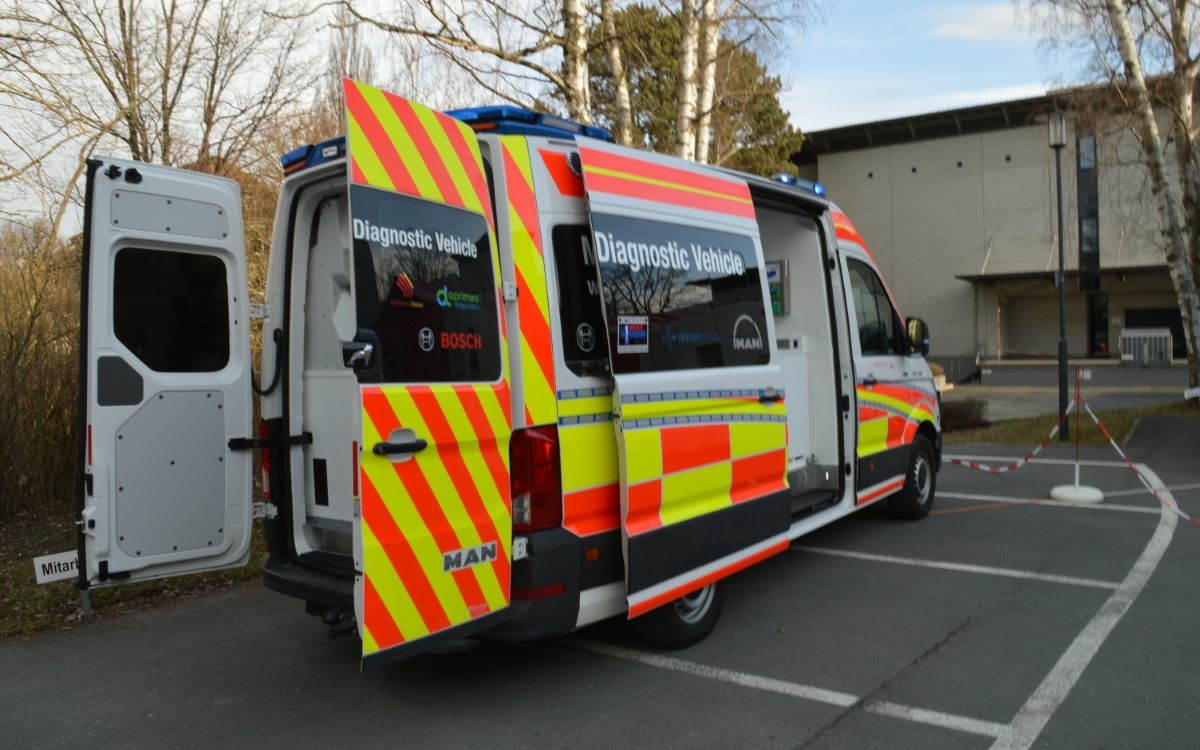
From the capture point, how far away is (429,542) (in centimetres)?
344

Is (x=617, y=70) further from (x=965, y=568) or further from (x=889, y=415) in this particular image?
(x=965, y=568)

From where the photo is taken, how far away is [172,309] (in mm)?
4504

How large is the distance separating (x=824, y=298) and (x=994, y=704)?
3310mm

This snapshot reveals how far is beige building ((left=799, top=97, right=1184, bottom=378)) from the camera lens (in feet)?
102

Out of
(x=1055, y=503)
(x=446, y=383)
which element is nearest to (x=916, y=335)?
(x=1055, y=503)

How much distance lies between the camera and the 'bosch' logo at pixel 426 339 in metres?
3.54

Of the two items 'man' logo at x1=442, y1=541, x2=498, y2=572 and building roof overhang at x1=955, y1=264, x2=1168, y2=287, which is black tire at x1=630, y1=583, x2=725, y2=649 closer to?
'man' logo at x1=442, y1=541, x2=498, y2=572

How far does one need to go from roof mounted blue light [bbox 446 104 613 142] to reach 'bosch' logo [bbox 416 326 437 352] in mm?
1035

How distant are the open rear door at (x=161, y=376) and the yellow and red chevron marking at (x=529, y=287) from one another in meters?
1.81

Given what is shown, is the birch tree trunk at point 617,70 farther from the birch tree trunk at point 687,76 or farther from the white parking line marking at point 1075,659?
the white parking line marking at point 1075,659

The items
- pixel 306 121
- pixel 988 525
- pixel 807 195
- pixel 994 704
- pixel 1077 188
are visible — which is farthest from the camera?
pixel 1077 188

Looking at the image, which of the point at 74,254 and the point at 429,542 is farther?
the point at 74,254

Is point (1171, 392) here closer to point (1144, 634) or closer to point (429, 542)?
point (1144, 634)

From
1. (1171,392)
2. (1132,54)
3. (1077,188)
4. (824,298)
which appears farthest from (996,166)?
(824,298)
